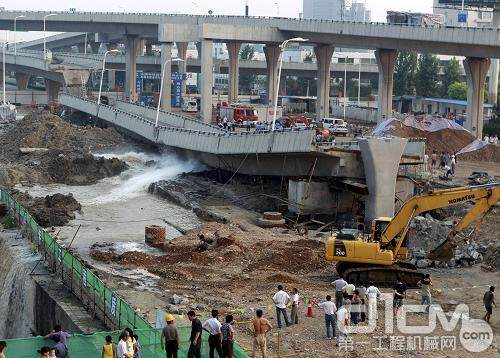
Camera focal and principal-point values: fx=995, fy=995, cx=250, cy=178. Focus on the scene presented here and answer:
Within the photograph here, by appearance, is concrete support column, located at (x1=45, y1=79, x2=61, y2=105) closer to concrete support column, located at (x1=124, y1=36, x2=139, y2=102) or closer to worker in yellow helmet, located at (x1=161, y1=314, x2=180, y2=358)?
concrete support column, located at (x1=124, y1=36, x2=139, y2=102)

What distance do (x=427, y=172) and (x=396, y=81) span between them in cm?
7954

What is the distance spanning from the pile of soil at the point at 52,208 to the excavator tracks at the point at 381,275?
56.4 feet

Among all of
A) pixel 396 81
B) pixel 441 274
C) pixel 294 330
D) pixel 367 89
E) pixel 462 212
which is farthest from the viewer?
pixel 367 89

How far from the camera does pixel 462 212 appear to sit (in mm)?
45531

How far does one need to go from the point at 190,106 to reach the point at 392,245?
64614 millimetres

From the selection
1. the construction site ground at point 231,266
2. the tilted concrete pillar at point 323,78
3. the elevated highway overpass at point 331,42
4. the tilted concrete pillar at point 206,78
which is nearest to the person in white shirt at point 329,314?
the construction site ground at point 231,266

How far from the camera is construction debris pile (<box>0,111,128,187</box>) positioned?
193ft

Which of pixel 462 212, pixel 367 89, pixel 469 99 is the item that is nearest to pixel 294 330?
pixel 462 212

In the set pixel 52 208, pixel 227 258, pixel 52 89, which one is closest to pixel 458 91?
pixel 52 89

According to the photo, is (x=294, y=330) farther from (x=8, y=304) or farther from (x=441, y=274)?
(x=8, y=304)

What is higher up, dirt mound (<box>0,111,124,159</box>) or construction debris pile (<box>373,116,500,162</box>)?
construction debris pile (<box>373,116,500,162</box>)

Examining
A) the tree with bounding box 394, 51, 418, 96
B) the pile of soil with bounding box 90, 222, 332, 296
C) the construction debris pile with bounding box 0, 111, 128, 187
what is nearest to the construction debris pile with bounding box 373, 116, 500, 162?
the construction debris pile with bounding box 0, 111, 128, 187

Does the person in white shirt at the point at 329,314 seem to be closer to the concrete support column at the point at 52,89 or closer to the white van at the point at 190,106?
the white van at the point at 190,106

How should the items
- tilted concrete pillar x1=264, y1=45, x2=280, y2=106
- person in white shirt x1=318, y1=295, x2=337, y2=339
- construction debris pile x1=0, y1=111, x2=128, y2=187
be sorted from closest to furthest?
person in white shirt x1=318, y1=295, x2=337, y2=339 → construction debris pile x1=0, y1=111, x2=128, y2=187 → tilted concrete pillar x1=264, y1=45, x2=280, y2=106
